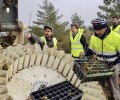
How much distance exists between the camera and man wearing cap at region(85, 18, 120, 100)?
5.39 m

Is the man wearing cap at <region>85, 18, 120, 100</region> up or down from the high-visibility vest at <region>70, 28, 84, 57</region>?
up

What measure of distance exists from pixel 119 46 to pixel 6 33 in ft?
9.91

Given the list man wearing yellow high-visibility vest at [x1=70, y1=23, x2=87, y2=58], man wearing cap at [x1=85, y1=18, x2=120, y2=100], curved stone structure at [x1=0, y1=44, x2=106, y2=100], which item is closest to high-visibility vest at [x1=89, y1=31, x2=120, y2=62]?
man wearing cap at [x1=85, y1=18, x2=120, y2=100]

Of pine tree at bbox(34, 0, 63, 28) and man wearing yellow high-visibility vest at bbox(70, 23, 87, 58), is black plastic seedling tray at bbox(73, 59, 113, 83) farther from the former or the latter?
pine tree at bbox(34, 0, 63, 28)

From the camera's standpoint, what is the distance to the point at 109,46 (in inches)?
215

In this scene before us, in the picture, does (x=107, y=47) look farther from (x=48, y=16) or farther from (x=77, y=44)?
(x=48, y=16)

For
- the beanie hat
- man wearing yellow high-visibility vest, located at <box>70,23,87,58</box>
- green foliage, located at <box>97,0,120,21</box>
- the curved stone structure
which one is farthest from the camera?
green foliage, located at <box>97,0,120,21</box>

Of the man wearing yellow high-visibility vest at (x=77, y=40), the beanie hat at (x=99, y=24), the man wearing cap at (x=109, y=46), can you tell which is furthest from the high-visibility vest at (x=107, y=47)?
the man wearing yellow high-visibility vest at (x=77, y=40)

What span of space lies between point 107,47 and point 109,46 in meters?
0.05

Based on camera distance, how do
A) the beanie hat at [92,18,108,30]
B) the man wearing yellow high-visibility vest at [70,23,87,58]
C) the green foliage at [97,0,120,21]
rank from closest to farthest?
the beanie hat at [92,18,108,30] < the man wearing yellow high-visibility vest at [70,23,87,58] < the green foliage at [97,0,120,21]

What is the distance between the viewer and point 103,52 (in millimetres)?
5617

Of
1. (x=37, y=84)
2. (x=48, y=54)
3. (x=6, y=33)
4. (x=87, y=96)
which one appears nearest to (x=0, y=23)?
(x=6, y=33)

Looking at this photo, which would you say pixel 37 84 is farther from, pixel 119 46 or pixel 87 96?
pixel 119 46

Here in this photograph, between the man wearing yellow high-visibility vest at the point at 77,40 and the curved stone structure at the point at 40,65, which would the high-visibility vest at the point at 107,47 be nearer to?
the curved stone structure at the point at 40,65
